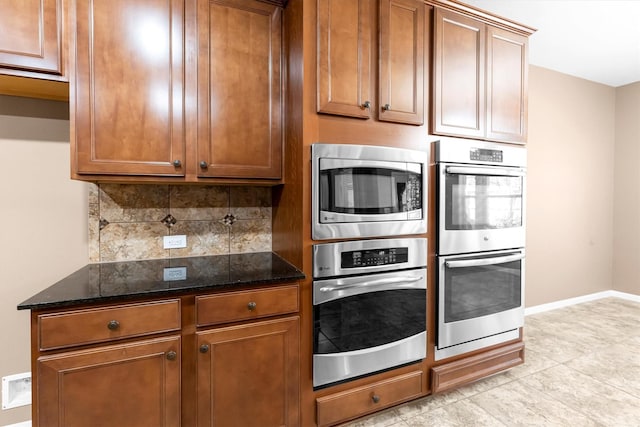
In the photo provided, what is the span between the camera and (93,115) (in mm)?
1522

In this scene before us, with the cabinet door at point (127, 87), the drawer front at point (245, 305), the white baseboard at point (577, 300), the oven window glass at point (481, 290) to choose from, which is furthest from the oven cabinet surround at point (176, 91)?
the white baseboard at point (577, 300)

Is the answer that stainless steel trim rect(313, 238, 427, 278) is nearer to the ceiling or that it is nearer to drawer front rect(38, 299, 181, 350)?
drawer front rect(38, 299, 181, 350)

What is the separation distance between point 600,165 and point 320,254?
4.51 metres

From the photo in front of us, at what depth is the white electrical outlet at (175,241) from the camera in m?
1.99

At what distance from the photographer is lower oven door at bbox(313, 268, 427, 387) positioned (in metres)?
1.68

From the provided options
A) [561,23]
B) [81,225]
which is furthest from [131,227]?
[561,23]

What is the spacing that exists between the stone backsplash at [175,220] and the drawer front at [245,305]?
2.29ft

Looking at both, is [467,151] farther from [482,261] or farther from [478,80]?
[482,261]

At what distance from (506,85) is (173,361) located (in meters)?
2.69

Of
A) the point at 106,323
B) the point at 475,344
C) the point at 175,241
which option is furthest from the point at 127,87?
the point at 475,344

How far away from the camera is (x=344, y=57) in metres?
1.72

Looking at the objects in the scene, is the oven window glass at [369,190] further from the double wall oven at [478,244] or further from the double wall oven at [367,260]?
the double wall oven at [478,244]

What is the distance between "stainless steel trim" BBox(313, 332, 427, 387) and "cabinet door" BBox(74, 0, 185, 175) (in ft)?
4.32

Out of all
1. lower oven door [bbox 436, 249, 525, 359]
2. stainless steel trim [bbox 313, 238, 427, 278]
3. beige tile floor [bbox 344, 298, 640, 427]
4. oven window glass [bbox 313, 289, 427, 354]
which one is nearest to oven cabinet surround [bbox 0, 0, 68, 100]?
stainless steel trim [bbox 313, 238, 427, 278]
